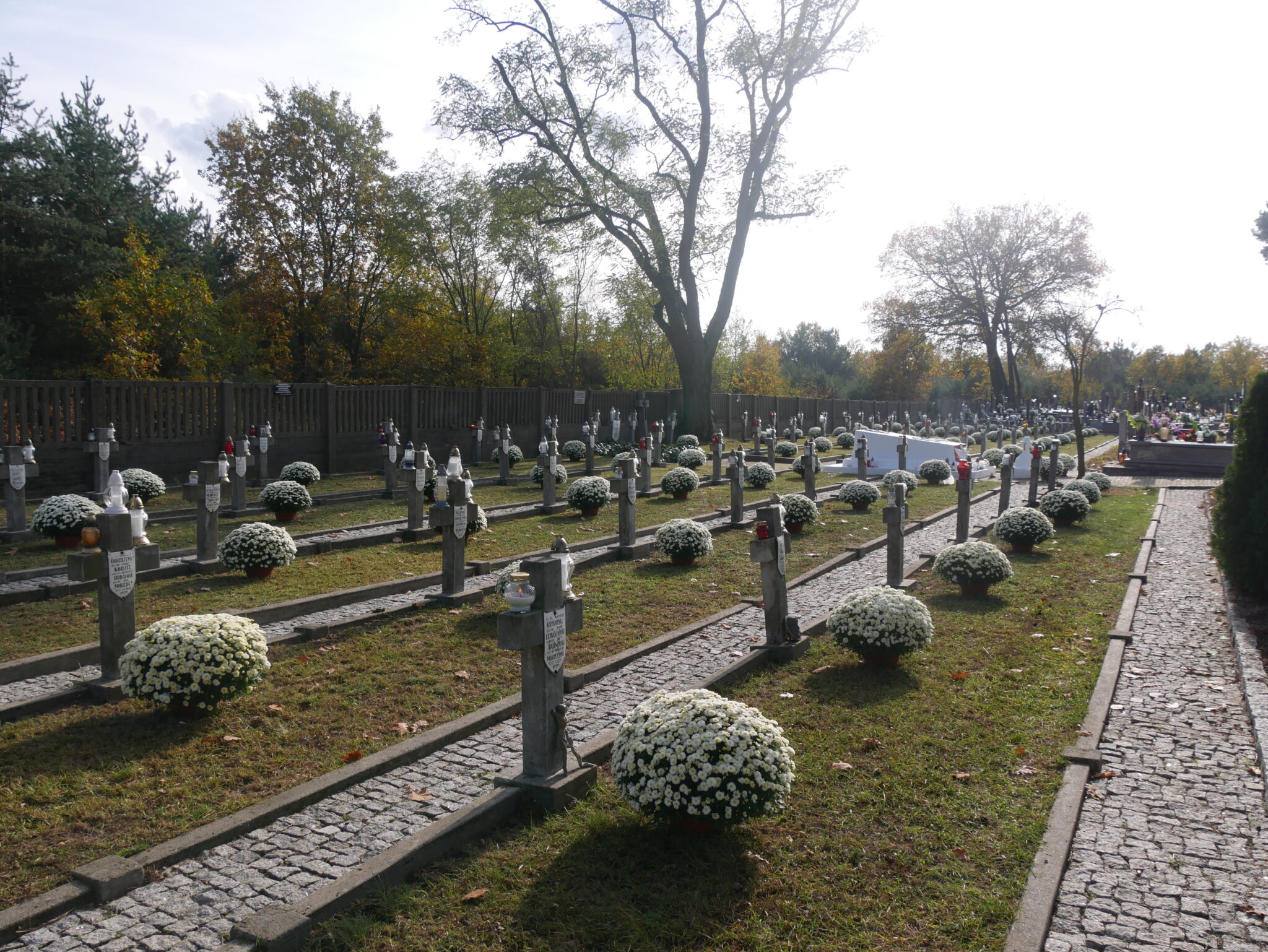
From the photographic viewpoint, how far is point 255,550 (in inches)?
407

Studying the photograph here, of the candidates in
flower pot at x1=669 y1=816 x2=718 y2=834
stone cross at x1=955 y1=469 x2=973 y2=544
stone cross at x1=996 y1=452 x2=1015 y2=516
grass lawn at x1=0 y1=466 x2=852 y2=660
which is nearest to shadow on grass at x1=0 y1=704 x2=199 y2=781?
grass lawn at x1=0 y1=466 x2=852 y2=660

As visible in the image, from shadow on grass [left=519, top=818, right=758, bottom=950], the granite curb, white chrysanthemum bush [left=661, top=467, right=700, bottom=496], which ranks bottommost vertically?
shadow on grass [left=519, top=818, right=758, bottom=950]

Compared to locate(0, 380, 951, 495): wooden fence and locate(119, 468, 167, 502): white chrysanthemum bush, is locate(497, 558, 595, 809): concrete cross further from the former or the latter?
locate(0, 380, 951, 495): wooden fence

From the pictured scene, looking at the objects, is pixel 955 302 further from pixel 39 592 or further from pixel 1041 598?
pixel 39 592

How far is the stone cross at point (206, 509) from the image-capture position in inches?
422

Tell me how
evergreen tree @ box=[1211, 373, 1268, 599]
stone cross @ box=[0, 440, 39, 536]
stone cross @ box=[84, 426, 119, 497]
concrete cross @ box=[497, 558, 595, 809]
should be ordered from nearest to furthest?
concrete cross @ box=[497, 558, 595, 809] → evergreen tree @ box=[1211, 373, 1268, 599] → stone cross @ box=[0, 440, 39, 536] → stone cross @ box=[84, 426, 119, 497]

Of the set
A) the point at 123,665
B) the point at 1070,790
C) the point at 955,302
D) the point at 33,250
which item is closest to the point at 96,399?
the point at 33,250

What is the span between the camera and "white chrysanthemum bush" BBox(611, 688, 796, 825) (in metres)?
4.30

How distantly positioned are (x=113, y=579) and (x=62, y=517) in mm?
6409

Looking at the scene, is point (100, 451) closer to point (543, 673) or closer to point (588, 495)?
point (588, 495)

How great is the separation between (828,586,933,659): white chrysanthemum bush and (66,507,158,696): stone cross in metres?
5.65

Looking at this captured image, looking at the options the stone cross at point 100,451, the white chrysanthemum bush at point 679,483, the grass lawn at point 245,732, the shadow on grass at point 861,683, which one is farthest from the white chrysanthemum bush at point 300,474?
the shadow on grass at point 861,683

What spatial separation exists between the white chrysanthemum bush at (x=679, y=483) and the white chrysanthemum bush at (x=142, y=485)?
9.91 metres

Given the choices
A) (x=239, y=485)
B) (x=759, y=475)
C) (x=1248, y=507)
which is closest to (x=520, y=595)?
(x=1248, y=507)
